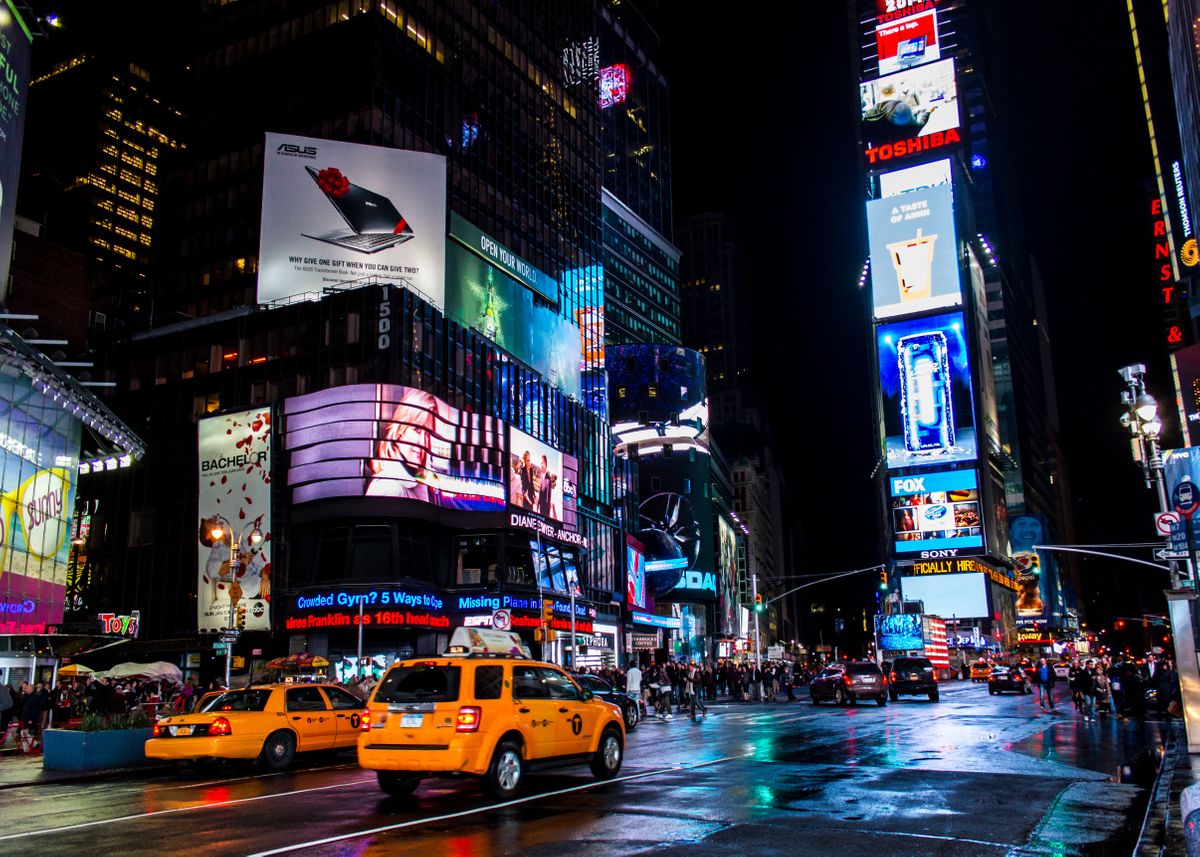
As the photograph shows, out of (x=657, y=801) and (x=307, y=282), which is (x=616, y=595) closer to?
(x=307, y=282)

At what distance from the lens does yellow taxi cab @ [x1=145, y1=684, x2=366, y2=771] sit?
54.3ft

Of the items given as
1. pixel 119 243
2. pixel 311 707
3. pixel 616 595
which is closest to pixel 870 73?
pixel 616 595

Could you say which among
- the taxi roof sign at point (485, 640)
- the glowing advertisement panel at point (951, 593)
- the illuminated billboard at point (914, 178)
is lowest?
the taxi roof sign at point (485, 640)

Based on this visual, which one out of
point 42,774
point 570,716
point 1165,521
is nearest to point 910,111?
Answer: point 1165,521

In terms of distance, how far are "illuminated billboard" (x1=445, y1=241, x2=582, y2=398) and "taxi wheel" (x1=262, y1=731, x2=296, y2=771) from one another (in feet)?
147

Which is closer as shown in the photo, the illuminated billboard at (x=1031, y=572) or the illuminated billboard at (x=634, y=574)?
the illuminated billboard at (x=634, y=574)

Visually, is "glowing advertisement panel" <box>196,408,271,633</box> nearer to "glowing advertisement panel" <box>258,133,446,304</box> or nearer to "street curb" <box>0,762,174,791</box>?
"glowing advertisement panel" <box>258,133,446,304</box>


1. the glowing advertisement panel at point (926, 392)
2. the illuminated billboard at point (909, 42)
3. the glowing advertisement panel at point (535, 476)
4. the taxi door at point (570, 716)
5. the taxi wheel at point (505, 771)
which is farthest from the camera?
the illuminated billboard at point (909, 42)

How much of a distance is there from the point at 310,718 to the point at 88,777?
4.02 metres

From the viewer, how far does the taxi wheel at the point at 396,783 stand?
490 inches

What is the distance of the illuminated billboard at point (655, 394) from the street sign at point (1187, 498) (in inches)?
3126

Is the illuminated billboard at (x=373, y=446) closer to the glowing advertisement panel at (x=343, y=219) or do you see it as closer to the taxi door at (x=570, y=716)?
the glowing advertisement panel at (x=343, y=219)

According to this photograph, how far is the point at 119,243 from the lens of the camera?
175 m

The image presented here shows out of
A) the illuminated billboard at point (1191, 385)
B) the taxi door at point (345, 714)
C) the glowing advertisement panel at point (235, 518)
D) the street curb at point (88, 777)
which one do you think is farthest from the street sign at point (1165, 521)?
the glowing advertisement panel at point (235, 518)
